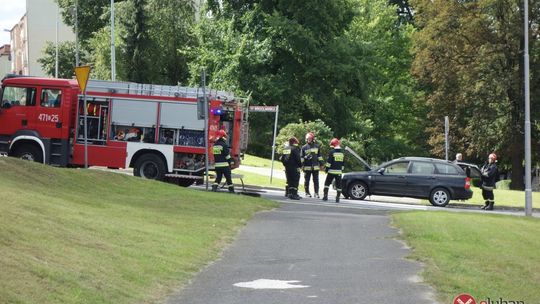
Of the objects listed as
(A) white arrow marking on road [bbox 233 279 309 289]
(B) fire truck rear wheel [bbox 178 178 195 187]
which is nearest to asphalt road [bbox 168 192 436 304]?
(A) white arrow marking on road [bbox 233 279 309 289]

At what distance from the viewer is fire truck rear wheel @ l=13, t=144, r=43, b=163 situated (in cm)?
2444

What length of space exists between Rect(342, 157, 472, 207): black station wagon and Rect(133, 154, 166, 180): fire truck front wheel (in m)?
6.34

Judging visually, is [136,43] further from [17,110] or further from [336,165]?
A: [336,165]

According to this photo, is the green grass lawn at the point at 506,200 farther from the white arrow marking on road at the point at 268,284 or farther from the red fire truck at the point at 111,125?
the white arrow marking on road at the point at 268,284

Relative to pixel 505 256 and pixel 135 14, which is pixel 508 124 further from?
pixel 505 256

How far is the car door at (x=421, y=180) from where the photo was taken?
27.6 meters

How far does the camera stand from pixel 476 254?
12.6 meters

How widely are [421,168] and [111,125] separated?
9.98 metres

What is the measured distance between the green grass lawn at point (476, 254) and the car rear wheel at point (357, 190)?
28.6ft

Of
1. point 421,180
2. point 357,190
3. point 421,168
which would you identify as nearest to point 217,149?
point 357,190

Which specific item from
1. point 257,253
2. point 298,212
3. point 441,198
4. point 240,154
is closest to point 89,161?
point 240,154

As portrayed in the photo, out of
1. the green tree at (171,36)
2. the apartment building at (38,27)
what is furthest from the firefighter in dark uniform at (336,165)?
the apartment building at (38,27)

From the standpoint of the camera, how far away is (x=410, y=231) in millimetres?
15555

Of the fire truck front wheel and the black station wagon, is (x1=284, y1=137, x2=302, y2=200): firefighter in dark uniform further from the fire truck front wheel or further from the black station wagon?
the fire truck front wheel
